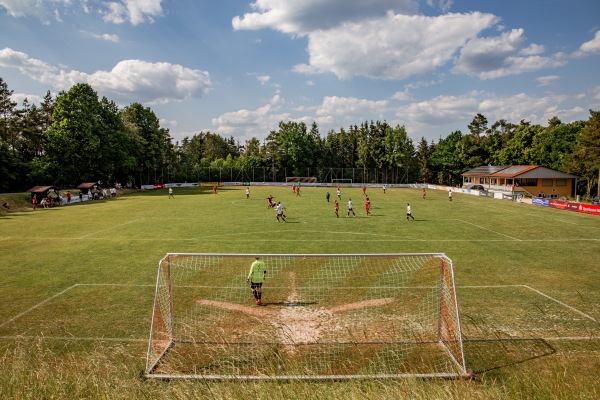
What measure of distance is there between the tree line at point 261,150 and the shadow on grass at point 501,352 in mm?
56063

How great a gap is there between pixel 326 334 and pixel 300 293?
129 inches

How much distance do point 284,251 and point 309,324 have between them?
29.4 feet

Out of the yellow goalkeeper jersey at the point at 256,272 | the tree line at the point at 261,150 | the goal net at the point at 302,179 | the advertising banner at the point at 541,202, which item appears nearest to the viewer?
the yellow goalkeeper jersey at the point at 256,272

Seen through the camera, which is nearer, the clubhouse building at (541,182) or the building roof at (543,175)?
the building roof at (543,175)

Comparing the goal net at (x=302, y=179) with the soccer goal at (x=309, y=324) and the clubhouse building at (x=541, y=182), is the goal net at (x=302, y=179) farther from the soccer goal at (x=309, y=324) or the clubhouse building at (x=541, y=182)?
the soccer goal at (x=309, y=324)

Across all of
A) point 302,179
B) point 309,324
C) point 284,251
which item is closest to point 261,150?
point 302,179

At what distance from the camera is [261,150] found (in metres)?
105

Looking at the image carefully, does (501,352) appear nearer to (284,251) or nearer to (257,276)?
(257,276)

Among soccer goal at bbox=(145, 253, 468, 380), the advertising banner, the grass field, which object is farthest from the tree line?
soccer goal at bbox=(145, 253, 468, 380)

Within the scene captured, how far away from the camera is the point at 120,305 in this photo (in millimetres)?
12805

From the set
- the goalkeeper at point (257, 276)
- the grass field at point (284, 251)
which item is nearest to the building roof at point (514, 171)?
the grass field at point (284, 251)

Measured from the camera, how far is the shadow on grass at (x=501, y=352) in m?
9.16

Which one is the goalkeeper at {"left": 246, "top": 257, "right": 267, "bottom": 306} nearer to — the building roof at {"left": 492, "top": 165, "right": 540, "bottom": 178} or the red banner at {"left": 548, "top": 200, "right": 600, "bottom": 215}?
the red banner at {"left": 548, "top": 200, "right": 600, "bottom": 215}

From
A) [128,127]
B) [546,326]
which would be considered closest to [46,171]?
[128,127]
